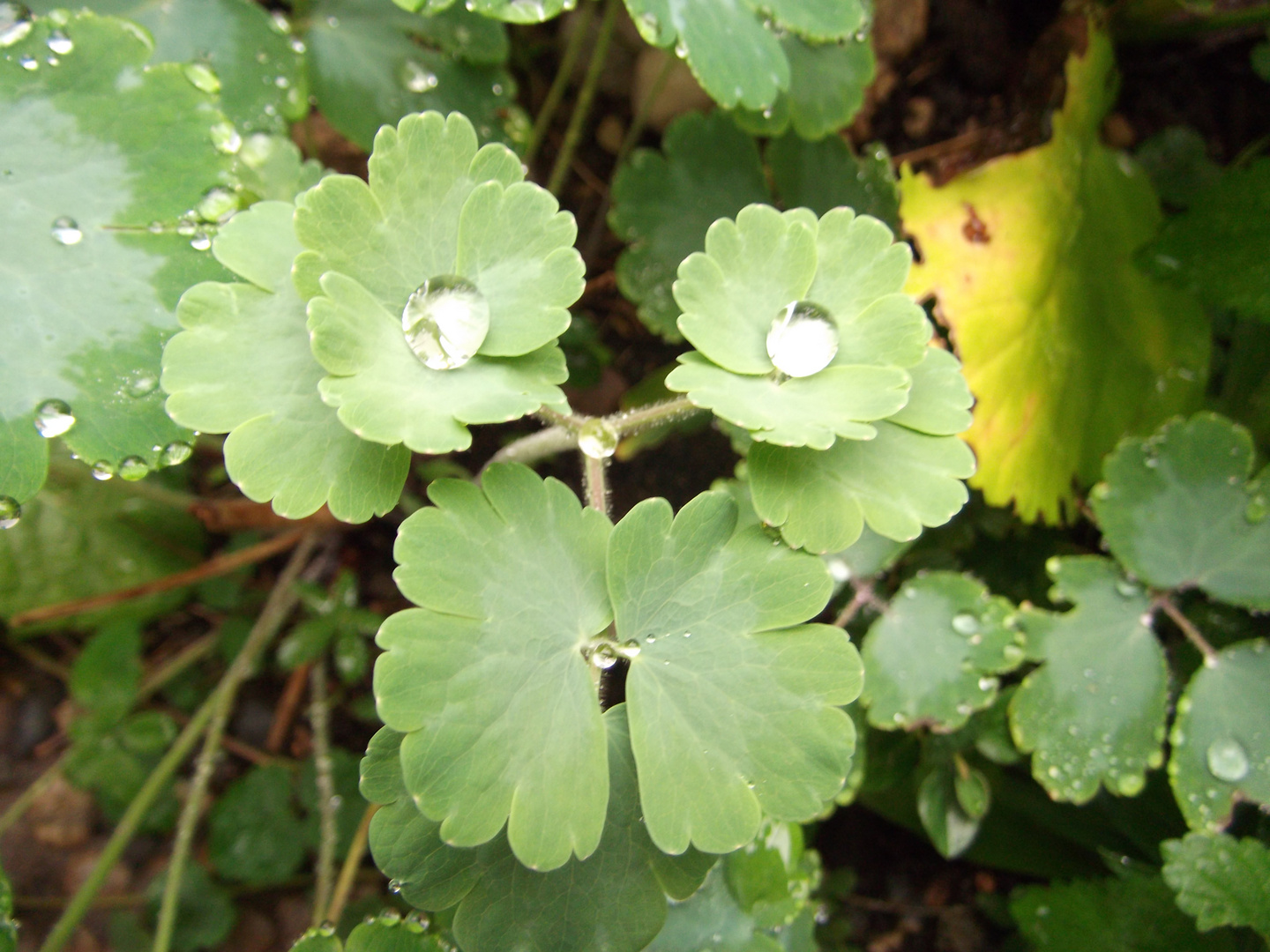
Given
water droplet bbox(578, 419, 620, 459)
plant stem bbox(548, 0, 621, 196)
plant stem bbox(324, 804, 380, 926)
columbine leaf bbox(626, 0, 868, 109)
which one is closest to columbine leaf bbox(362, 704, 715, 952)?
water droplet bbox(578, 419, 620, 459)

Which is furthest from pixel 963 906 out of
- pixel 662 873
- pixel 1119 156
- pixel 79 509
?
pixel 79 509

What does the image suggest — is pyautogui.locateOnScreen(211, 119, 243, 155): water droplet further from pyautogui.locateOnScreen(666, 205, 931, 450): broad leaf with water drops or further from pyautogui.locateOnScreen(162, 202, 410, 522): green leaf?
pyautogui.locateOnScreen(666, 205, 931, 450): broad leaf with water drops

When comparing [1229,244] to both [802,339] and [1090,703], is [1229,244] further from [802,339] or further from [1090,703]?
[802,339]

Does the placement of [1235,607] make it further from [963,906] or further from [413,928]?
[413,928]

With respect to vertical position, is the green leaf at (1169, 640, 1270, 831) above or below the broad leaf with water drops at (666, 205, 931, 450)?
below

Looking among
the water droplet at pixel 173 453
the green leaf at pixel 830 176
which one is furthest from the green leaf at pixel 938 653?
the water droplet at pixel 173 453

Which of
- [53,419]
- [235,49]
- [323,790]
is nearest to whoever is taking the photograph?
[53,419]

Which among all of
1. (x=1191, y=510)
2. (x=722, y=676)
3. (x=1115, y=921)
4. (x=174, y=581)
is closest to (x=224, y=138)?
(x=722, y=676)
